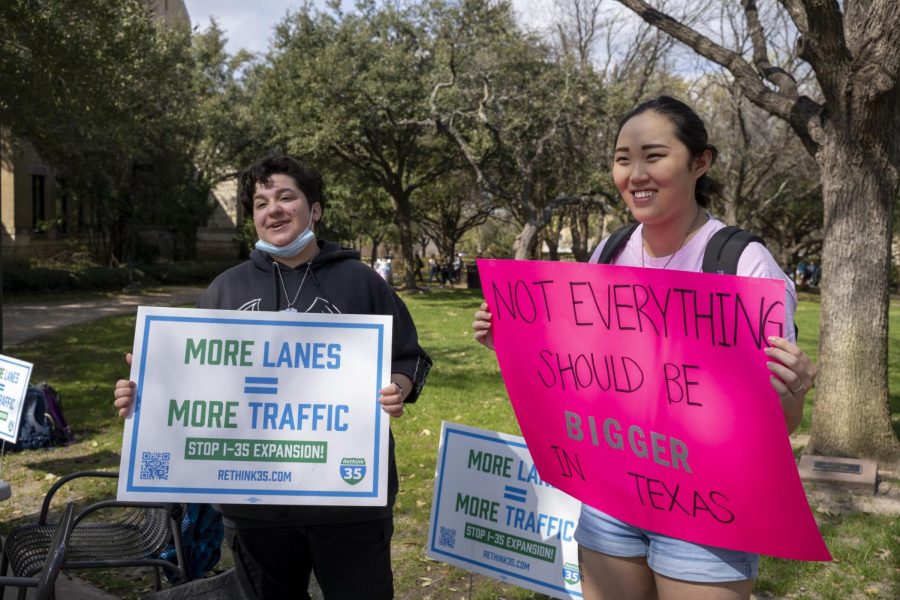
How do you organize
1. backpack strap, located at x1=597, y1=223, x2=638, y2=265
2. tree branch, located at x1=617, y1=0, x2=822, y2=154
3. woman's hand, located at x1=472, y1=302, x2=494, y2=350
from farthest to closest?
tree branch, located at x1=617, y1=0, x2=822, y2=154, woman's hand, located at x1=472, y1=302, x2=494, y2=350, backpack strap, located at x1=597, y1=223, x2=638, y2=265

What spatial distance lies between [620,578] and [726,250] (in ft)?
2.91

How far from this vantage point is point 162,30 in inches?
1081

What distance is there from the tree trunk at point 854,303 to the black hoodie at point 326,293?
4726 mm

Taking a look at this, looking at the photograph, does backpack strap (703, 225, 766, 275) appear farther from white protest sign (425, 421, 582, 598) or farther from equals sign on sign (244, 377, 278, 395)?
white protest sign (425, 421, 582, 598)

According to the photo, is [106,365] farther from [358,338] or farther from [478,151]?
[478,151]

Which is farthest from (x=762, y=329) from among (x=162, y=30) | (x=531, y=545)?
(x=162, y=30)

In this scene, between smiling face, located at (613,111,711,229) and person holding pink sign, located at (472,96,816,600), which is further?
smiling face, located at (613,111,711,229)

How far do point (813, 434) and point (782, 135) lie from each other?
25.1 meters

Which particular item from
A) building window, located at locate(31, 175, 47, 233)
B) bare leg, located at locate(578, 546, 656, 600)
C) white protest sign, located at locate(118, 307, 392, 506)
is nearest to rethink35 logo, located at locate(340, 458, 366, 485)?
white protest sign, located at locate(118, 307, 392, 506)

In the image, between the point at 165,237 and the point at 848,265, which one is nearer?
the point at 848,265

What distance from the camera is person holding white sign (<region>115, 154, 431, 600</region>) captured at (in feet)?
8.56

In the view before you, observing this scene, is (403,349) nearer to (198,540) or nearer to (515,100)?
(198,540)

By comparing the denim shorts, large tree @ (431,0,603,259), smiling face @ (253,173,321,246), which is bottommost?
the denim shorts

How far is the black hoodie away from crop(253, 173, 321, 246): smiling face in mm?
109
